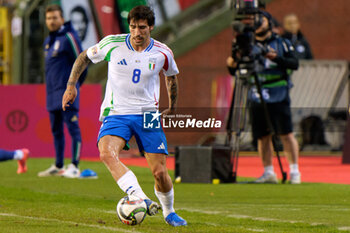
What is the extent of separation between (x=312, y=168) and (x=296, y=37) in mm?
3059

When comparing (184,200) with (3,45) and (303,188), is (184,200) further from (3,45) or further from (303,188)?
(3,45)

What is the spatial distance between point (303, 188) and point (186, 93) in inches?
492

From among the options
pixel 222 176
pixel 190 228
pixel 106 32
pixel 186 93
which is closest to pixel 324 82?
pixel 186 93

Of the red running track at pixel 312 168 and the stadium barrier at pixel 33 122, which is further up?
the stadium barrier at pixel 33 122

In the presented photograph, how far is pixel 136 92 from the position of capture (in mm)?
7301

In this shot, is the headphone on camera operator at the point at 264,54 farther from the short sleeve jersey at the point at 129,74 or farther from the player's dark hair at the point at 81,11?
the player's dark hair at the point at 81,11

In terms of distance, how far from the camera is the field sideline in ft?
23.8

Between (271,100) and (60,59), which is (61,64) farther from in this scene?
(271,100)

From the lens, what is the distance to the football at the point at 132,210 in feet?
21.9

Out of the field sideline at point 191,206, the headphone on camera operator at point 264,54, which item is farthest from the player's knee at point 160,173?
the headphone on camera operator at point 264,54

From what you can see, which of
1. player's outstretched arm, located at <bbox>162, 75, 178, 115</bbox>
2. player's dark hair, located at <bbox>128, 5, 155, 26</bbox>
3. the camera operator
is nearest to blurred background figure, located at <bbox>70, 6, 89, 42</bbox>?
the camera operator

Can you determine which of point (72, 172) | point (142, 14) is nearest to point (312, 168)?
point (72, 172)

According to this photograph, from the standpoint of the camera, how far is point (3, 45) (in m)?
27.2

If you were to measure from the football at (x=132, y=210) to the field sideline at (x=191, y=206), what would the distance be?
0.25m
